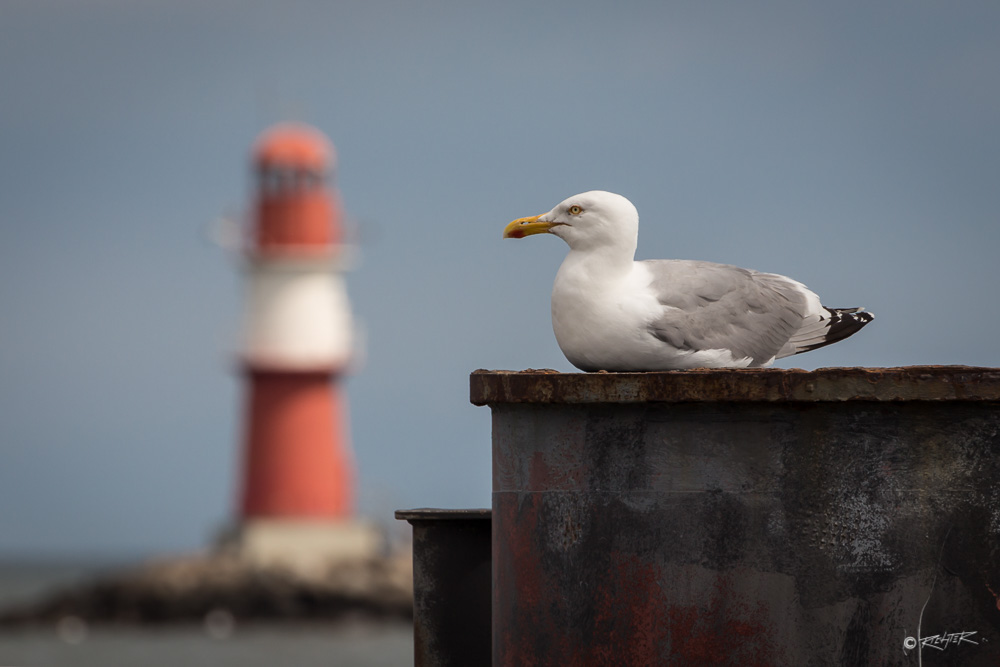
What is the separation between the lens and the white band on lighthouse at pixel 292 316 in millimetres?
23609

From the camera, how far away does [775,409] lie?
11.1 feet

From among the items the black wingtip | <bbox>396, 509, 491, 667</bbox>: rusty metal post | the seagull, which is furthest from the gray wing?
<bbox>396, 509, 491, 667</bbox>: rusty metal post

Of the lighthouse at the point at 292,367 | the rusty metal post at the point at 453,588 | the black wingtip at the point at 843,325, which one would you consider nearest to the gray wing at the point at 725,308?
the black wingtip at the point at 843,325

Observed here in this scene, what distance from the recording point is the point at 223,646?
26547mm

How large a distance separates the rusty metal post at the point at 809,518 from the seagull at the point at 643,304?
529 mm

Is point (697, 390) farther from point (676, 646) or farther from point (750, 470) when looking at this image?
point (676, 646)

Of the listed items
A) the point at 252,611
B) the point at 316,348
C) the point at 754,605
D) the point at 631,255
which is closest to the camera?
the point at 754,605

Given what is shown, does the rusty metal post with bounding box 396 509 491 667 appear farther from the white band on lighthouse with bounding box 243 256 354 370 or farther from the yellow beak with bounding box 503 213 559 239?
the white band on lighthouse with bounding box 243 256 354 370

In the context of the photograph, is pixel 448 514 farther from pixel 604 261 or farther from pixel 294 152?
pixel 294 152

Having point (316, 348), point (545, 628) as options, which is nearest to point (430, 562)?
point (545, 628)

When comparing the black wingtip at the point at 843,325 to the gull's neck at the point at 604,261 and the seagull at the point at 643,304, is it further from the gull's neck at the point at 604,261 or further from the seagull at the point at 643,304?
the gull's neck at the point at 604,261

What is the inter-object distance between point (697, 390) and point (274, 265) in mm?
20804

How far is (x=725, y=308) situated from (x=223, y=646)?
77.1 ft

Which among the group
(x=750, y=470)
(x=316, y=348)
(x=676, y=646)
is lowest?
(x=676, y=646)
